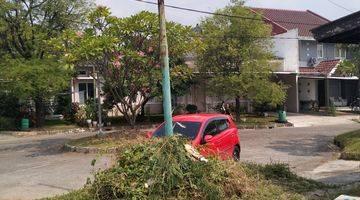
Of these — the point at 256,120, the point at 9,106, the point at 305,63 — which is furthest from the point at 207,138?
the point at 305,63

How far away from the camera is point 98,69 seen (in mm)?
22656

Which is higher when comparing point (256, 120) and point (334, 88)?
point (334, 88)

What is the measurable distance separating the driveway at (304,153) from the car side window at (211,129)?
244 cm

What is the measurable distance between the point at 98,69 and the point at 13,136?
976 cm

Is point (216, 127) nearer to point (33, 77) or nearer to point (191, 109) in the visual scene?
point (33, 77)

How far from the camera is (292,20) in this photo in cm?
4856

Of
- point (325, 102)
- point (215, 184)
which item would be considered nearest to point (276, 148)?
point (215, 184)

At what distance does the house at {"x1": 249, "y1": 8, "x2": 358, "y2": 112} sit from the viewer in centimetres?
4194

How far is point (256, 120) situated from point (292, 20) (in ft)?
53.0

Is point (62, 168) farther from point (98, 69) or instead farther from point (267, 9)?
point (267, 9)

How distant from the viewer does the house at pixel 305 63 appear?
41.9 meters

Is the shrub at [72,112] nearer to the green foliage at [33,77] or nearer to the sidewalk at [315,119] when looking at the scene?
the green foliage at [33,77]

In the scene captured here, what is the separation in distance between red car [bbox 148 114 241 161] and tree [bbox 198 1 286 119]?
618 inches

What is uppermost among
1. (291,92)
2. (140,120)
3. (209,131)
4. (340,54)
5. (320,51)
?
(320,51)
